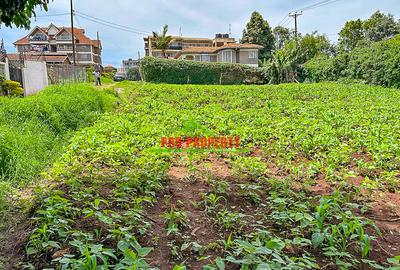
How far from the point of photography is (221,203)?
3.03m

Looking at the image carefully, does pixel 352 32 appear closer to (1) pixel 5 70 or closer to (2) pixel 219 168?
(1) pixel 5 70

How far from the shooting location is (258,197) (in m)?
3.10

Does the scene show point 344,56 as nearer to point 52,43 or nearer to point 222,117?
point 222,117

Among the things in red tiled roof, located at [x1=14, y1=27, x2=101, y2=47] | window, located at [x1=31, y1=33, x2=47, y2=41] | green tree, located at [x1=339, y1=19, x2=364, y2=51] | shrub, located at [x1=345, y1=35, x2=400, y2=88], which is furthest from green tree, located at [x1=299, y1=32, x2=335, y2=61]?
window, located at [x1=31, y1=33, x2=47, y2=41]

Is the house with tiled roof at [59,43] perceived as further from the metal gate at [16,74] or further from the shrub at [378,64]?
the shrub at [378,64]

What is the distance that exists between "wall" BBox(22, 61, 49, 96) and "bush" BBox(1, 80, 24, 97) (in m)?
1.37

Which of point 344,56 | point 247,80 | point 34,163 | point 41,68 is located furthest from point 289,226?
point 247,80

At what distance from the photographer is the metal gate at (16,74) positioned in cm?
1251

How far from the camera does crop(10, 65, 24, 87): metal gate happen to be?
41.0ft

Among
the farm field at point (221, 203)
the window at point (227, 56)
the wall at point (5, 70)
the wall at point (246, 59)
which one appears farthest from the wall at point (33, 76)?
the wall at point (246, 59)

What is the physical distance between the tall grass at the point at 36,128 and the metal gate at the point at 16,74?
4429 mm

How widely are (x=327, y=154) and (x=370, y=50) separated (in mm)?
16193

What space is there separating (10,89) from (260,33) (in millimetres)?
35159

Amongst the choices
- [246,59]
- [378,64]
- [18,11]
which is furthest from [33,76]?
[246,59]
